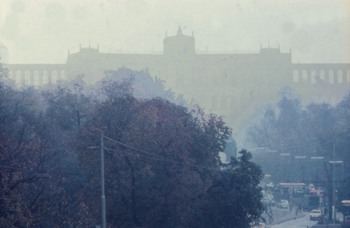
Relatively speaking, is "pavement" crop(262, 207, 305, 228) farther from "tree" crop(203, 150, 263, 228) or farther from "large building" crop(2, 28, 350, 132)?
"large building" crop(2, 28, 350, 132)

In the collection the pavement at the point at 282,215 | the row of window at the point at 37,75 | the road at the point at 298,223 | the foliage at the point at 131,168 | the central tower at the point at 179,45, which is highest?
the central tower at the point at 179,45

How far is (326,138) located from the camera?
2389 inches

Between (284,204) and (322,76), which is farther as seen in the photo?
(322,76)

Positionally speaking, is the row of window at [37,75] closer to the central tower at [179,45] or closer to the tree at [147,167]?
the central tower at [179,45]

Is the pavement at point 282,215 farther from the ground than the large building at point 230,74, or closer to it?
closer to it

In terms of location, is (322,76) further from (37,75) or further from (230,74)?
(37,75)

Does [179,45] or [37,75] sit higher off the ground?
[179,45]

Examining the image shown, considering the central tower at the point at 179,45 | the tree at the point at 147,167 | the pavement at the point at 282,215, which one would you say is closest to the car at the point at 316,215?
the pavement at the point at 282,215

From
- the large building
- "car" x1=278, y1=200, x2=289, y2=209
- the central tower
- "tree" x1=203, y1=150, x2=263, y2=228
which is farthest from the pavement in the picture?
the central tower

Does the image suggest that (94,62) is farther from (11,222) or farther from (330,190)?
(11,222)

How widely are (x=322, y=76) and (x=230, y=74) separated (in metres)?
12.5

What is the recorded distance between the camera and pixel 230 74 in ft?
456

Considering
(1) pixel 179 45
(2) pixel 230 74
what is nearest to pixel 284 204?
(1) pixel 179 45

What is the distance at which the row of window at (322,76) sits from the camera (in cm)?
13800
